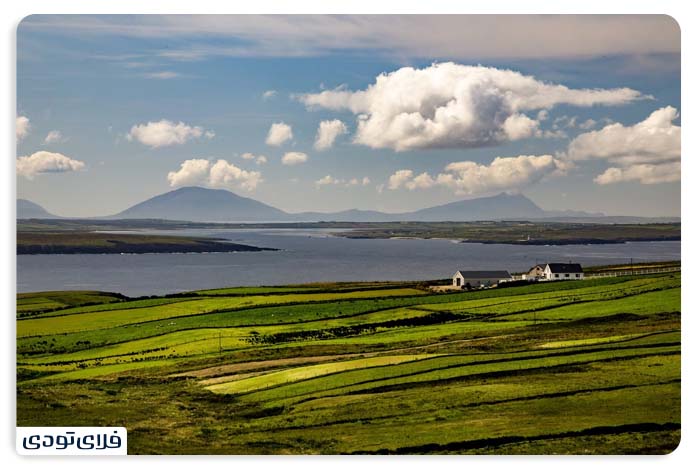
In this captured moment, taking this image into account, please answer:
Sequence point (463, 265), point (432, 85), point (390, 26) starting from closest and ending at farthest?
point (390, 26)
point (432, 85)
point (463, 265)

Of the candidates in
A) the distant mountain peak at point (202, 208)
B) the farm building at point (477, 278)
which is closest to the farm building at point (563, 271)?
the farm building at point (477, 278)

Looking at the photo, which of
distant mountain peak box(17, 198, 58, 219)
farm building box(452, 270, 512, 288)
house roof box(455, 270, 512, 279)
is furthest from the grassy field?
distant mountain peak box(17, 198, 58, 219)

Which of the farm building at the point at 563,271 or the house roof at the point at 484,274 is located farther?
the farm building at the point at 563,271

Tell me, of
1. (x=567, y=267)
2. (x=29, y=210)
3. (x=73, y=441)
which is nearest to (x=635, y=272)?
(x=567, y=267)

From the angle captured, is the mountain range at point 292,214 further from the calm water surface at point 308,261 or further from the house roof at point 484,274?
the house roof at point 484,274

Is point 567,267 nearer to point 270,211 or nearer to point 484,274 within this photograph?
point 484,274

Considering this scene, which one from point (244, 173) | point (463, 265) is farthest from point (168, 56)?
point (463, 265)
